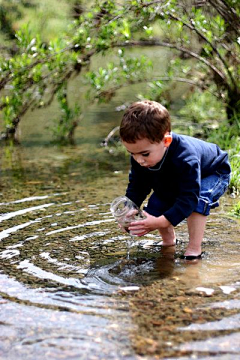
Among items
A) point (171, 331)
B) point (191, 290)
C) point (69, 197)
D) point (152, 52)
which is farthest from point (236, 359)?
point (152, 52)

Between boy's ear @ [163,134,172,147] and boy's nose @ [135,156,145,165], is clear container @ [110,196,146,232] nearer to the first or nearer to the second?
boy's nose @ [135,156,145,165]

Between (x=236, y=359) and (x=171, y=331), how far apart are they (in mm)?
376

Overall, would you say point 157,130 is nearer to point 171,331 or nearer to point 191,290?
point 191,290

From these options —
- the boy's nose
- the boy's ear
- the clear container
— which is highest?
the boy's ear

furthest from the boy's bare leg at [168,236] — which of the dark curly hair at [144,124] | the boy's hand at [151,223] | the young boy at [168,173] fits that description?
the dark curly hair at [144,124]

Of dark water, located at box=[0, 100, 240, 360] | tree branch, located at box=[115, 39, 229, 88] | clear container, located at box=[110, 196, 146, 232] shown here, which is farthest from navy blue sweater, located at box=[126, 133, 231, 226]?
tree branch, located at box=[115, 39, 229, 88]

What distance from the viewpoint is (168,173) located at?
3.91m

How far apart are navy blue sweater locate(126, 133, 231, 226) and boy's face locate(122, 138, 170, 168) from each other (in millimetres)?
99

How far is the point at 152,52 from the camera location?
2164 cm

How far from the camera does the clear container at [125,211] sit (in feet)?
13.0

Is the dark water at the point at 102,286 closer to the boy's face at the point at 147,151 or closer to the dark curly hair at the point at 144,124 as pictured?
the boy's face at the point at 147,151

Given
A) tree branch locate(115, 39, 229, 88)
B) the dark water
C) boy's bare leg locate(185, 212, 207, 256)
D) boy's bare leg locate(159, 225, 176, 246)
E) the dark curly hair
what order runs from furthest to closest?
tree branch locate(115, 39, 229, 88) < boy's bare leg locate(159, 225, 176, 246) < boy's bare leg locate(185, 212, 207, 256) < the dark curly hair < the dark water

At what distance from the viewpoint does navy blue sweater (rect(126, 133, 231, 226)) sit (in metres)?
3.75

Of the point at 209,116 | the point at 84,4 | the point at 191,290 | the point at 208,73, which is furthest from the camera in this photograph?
the point at 209,116
